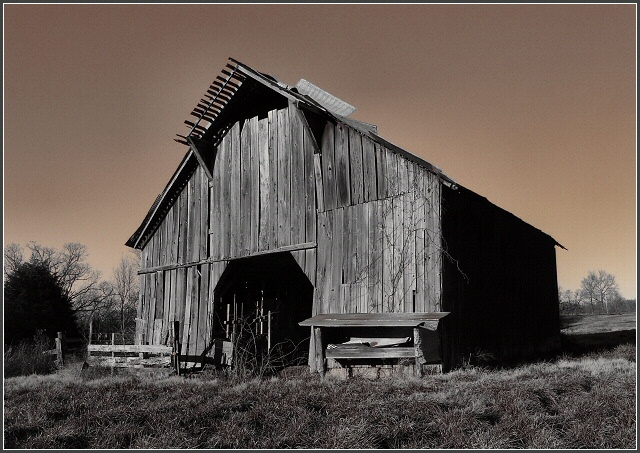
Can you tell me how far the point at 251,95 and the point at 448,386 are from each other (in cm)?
1105

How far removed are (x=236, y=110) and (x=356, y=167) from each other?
5477 millimetres

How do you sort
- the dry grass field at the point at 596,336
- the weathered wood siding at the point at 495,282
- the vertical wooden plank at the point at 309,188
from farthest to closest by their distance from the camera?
the dry grass field at the point at 596,336 → the vertical wooden plank at the point at 309,188 → the weathered wood siding at the point at 495,282

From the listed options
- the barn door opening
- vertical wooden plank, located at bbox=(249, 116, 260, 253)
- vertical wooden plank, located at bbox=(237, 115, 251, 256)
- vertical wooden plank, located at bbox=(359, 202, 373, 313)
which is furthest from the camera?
the barn door opening

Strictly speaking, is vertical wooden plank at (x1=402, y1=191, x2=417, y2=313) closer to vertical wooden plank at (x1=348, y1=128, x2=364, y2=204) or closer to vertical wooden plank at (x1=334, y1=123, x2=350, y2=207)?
vertical wooden plank at (x1=348, y1=128, x2=364, y2=204)

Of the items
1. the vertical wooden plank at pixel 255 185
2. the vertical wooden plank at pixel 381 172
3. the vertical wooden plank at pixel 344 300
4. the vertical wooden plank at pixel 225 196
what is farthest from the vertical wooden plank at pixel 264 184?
the vertical wooden plank at pixel 381 172

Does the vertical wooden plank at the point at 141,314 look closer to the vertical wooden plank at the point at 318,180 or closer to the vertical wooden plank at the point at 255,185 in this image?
the vertical wooden plank at the point at 255,185

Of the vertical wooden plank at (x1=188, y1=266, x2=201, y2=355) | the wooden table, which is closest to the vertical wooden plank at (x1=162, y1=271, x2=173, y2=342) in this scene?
the vertical wooden plank at (x1=188, y1=266, x2=201, y2=355)

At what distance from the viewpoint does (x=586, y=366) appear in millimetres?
13961

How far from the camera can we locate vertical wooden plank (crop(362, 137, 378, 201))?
49.2ft

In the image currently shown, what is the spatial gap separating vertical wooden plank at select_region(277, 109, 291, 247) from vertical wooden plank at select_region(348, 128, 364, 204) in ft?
7.33

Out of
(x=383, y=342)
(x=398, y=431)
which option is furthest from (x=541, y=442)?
(x=383, y=342)

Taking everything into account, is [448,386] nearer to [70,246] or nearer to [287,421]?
[287,421]

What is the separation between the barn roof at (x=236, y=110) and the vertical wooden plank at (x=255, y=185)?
778 mm

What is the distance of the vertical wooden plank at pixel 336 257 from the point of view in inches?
595
